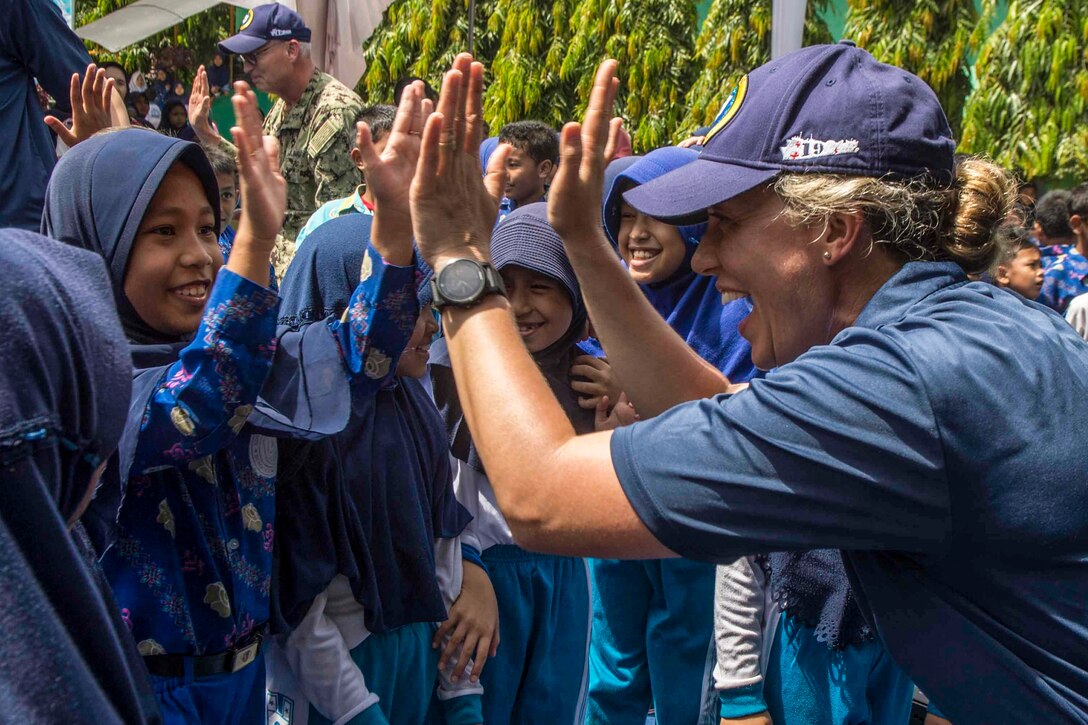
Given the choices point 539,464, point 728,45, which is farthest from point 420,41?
point 539,464

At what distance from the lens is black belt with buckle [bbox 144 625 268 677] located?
2.05m

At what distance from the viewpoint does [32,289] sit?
3.42 ft

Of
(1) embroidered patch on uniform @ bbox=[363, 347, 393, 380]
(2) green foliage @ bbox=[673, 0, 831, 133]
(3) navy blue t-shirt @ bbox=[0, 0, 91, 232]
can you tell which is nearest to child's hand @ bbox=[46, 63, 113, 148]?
(3) navy blue t-shirt @ bbox=[0, 0, 91, 232]

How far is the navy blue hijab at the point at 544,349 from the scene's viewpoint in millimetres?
3072

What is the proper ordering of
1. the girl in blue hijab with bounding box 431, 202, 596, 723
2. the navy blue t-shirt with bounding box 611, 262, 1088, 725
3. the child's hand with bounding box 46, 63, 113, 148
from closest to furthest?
the navy blue t-shirt with bounding box 611, 262, 1088, 725 < the girl in blue hijab with bounding box 431, 202, 596, 723 < the child's hand with bounding box 46, 63, 113, 148

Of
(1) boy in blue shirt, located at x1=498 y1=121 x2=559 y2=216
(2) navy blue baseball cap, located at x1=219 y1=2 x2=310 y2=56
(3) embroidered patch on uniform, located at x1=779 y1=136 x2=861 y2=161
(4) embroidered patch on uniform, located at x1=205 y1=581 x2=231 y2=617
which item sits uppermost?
(3) embroidered patch on uniform, located at x1=779 y1=136 x2=861 y2=161

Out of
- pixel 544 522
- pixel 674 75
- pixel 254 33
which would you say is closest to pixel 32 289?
pixel 544 522

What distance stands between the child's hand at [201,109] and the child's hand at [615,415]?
246cm

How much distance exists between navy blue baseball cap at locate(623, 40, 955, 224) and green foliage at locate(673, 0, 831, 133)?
1556 cm

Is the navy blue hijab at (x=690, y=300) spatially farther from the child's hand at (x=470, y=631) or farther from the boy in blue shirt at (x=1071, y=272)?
the boy in blue shirt at (x=1071, y=272)

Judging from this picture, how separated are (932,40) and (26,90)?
14791 mm

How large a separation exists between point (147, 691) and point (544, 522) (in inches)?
25.3

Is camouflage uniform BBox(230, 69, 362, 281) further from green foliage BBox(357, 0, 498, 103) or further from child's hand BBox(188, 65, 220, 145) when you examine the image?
green foliage BBox(357, 0, 498, 103)

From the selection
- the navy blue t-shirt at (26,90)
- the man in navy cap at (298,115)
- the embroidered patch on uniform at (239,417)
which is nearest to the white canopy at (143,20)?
the man in navy cap at (298,115)
